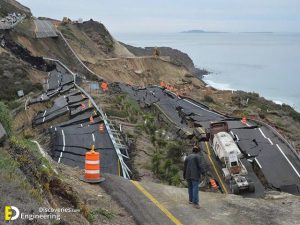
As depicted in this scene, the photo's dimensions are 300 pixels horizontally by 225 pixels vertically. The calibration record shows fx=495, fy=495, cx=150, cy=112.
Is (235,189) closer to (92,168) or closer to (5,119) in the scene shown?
(92,168)

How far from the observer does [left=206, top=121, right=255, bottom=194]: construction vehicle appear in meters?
18.5

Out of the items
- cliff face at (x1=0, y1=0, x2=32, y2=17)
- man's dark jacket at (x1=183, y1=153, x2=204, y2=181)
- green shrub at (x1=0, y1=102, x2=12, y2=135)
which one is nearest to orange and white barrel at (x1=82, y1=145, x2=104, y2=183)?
green shrub at (x1=0, y1=102, x2=12, y2=135)

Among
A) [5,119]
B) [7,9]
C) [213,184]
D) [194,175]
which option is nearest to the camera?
[5,119]

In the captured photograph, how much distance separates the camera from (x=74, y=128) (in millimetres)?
24625

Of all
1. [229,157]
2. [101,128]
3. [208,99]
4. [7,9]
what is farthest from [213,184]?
[7,9]

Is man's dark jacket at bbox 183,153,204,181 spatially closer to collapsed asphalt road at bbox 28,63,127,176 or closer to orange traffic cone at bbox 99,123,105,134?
collapsed asphalt road at bbox 28,63,127,176

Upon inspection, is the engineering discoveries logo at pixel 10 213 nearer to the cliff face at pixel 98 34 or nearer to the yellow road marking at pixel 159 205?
the yellow road marking at pixel 159 205

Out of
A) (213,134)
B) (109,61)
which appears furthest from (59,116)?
(109,61)

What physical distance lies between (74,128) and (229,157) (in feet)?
27.1

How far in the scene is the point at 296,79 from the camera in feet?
395

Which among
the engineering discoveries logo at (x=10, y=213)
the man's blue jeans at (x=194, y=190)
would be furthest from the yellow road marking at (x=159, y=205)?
the engineering discoveries logo at (x=10, y=213)

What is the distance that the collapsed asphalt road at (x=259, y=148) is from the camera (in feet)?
62.6

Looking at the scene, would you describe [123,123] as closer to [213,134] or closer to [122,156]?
[213,134]

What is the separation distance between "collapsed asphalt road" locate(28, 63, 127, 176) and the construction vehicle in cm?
426
